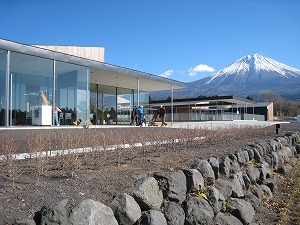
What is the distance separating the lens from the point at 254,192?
7.36m

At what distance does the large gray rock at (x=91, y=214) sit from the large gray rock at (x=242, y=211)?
3.21m

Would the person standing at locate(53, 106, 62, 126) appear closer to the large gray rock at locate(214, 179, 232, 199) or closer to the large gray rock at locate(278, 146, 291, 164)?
the large gray rock at locate(278, 146, 291, 164)

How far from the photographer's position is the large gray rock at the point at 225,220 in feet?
16.9

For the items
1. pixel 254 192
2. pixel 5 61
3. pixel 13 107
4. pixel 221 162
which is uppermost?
pixel 5 61

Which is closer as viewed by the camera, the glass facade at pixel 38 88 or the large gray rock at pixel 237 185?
the large gray rock at pixel 237 185

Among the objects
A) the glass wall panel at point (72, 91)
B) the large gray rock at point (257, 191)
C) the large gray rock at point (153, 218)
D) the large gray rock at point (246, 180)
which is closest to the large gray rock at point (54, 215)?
the large gray rock at point (153, 218)

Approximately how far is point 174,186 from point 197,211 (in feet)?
1.70

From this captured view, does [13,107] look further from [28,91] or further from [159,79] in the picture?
[159,79]

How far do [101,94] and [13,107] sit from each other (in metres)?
14.3

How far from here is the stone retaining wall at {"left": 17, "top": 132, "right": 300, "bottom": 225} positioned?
3083 mm

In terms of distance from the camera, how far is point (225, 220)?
526cm

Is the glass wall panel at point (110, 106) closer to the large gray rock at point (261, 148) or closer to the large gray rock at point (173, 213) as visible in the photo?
the large gray rock at point (261, 148)

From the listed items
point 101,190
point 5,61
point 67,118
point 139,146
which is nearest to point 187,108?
point 67,118

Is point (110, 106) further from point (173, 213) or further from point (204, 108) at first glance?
point (204, 108)
